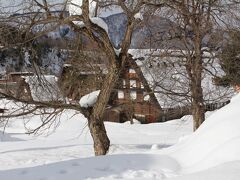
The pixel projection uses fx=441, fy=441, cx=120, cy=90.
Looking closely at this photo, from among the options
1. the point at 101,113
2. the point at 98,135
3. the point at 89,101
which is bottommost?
the point at 98,135

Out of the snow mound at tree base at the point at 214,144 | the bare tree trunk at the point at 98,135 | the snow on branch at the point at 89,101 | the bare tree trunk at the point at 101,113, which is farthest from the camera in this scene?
the snow on branch at the point at 89,101

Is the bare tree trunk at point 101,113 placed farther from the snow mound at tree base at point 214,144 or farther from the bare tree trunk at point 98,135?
the snow mound at tree base at point 214,144

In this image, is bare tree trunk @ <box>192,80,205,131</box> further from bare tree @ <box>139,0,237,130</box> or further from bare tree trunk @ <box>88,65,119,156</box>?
bare tree trunk @ <box>88,65,119,156</box>

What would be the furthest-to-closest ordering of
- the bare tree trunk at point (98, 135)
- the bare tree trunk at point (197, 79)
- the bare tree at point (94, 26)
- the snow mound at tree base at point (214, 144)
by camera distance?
the bare tree trunk at point (197, 79), the bare tree trunk at point (98, 135), the bare tree at point (94, 26), the snow mound at tree base at point (214, 144)

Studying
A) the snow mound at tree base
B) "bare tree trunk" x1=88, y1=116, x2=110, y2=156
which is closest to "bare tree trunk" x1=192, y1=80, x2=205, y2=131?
"bare tree trunk" x1=88, y1=116, x2=110, y2=156

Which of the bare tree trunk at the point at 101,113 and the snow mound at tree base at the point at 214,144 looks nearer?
the snow mound at tree base at the point at 214,144

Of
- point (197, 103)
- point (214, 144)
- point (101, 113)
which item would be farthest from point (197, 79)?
point (214, 144)

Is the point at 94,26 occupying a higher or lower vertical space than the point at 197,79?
higher

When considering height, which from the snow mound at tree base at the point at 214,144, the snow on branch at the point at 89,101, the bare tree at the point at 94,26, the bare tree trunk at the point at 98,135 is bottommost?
the bare tree trunk at the point at 98,135

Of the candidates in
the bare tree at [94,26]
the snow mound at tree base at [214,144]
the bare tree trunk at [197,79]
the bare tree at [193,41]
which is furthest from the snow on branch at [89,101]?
the snow mound at tree base at [214,144]

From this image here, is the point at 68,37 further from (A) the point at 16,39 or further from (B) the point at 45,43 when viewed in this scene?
(A) the point at 16,39

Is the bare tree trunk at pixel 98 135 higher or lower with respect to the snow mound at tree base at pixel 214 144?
lower

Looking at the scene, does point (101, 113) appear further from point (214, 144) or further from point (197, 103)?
point (214, 144)

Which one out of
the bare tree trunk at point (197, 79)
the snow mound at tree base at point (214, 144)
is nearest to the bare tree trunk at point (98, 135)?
the bare tree trunk at point (197, 79)
